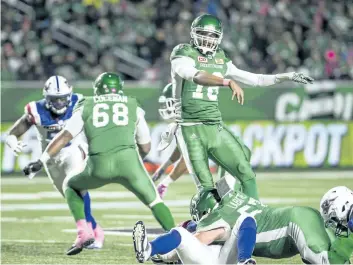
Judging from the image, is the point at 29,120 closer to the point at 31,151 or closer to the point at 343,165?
the point at 31,151

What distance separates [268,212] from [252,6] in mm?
14804

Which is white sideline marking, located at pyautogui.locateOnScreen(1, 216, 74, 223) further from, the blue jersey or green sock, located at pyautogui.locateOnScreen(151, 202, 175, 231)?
green sock, located at pyautogui.locateOnScreen(151, 202, 175, 231)

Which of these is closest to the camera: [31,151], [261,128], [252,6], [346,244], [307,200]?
[346,244]

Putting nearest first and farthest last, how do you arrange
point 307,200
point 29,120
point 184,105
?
point 184,105 → point 29,120 → point 307,200

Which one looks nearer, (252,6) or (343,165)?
(343,165)

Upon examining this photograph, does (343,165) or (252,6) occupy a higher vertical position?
(252,6)

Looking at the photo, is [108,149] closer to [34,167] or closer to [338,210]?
[34,167]

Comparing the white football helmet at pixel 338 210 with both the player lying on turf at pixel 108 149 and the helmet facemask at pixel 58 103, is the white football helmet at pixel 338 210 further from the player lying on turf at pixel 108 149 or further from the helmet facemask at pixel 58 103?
the helmet facemask at pixel 58 103

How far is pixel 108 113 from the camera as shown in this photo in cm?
883

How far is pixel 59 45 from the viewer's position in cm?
1962

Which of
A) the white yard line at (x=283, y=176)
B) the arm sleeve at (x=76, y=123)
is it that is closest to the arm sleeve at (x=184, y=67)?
the arm sleeve at (x=76, y=123)

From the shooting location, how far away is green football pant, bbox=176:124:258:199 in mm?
9039

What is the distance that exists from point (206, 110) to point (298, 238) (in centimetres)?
269

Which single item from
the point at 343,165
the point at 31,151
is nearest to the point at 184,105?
the point at 31,151
